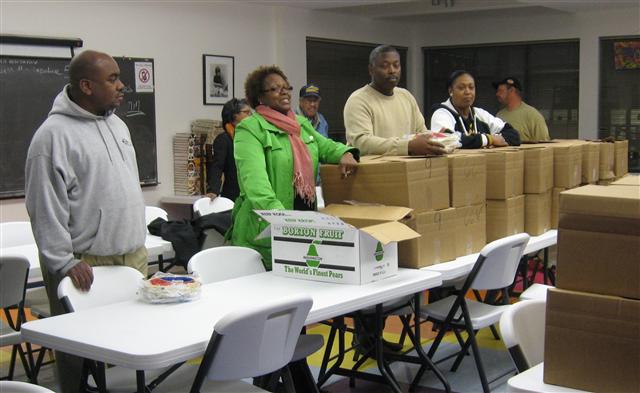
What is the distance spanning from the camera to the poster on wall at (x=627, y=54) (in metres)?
9.78

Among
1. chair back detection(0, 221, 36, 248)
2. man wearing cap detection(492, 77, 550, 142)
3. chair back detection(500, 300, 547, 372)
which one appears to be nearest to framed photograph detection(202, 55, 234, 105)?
man wearing cap detection(492, 77, 550, 142)

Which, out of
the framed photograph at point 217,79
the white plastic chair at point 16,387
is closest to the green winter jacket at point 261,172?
the white plastic chair at point 16,387

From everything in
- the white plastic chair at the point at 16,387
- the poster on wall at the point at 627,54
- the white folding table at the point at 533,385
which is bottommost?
the white plastic chair at the point at 16,387

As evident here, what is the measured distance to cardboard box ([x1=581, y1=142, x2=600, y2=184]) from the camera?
16.6 ft

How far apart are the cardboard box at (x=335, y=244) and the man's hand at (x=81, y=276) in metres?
0.74

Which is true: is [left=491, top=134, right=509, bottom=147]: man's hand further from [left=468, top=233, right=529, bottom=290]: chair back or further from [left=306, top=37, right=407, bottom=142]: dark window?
[left=306, top=37, right=407, bottom=142]: dark window

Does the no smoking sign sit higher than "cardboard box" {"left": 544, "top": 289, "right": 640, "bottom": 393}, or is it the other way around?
the no smoking sign

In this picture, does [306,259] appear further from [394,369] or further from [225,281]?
[394,369]

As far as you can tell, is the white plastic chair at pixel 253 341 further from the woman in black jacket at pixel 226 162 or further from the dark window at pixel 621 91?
the dark window at pixel 621 91

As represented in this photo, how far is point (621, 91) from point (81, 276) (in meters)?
8.52

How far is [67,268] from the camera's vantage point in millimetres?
3021

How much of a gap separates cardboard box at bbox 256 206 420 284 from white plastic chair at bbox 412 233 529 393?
0.51 m

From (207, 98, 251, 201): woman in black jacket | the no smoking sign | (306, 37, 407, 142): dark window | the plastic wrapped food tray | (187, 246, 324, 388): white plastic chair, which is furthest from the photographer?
(306, 37, 407, 142): dark window

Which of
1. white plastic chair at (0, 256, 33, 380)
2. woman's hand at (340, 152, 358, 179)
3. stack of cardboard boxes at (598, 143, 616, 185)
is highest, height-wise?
woman's hand at (340, 152, 358, 179)
